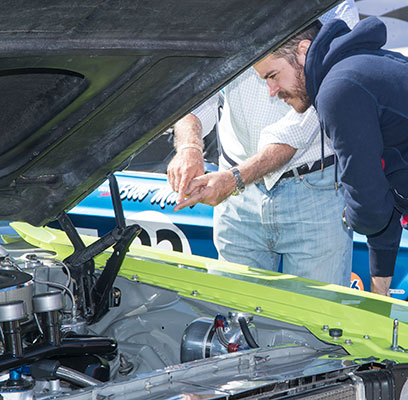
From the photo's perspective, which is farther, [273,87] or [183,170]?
[183,170]

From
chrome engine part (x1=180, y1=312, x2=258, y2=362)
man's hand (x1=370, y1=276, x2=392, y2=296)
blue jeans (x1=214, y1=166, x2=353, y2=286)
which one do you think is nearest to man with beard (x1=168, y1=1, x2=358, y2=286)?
blue jeans (x1=214, y1=166, x2=353, y2=286)

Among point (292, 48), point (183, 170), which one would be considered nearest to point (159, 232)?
point (183, 170)

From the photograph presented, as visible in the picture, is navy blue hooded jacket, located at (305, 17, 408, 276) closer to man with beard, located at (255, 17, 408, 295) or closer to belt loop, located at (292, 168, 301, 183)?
man with beard, located at (255, 17, 408, 295)

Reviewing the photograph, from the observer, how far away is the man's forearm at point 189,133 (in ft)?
7.75

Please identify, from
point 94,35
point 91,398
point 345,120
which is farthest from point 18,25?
point 345,120

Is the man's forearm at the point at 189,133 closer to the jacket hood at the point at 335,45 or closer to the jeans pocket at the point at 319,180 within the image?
the jeans pocket at the point at 319,180

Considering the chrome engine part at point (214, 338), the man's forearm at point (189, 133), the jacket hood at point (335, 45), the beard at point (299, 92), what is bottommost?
the chrome engine part at point (214, 338)

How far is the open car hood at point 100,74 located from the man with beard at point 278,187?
499 millimetres

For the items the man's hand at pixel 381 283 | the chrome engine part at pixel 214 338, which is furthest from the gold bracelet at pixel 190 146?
the chrome engine part at pixel 214 338

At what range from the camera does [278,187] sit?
2369mm

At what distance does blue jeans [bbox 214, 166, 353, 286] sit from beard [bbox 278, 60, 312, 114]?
47 centimetres

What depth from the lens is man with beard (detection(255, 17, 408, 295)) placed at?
156 centimetres

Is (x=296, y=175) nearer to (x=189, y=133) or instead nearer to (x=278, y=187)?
(x=278, y=187)

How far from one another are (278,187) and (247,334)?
3.00 feet
